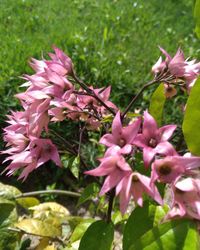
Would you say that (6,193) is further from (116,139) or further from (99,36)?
(99,36)

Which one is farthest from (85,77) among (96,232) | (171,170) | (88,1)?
(171,170)

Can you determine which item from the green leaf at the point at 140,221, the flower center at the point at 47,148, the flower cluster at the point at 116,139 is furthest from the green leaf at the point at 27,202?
the green leaf at the point at 140,221

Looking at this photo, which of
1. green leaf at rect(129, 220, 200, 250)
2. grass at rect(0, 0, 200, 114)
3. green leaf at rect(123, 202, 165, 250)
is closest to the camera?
green leaf at rect(129, 220, 200, 250)

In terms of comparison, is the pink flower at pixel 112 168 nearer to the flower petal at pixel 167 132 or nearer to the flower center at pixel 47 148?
the flower petal at pixel 167 132

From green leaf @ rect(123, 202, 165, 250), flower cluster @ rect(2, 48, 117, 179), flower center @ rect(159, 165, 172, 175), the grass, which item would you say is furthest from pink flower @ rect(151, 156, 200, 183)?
the grass

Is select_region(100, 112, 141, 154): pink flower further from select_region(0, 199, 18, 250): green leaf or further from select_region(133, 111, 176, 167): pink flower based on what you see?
select_region(0, 199, 18, 250): green leaf
